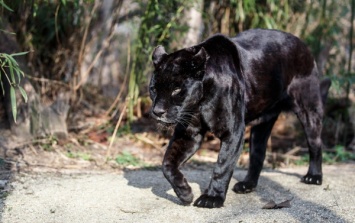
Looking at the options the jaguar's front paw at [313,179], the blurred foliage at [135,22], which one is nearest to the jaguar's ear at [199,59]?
the jaguar's front paw at [313,179]

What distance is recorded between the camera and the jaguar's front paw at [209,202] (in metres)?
3.87

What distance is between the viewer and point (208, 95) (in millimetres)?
3879

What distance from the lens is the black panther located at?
3789 mm

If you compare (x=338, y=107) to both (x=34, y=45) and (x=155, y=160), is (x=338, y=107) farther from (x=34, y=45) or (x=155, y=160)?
(x=34, y=45)

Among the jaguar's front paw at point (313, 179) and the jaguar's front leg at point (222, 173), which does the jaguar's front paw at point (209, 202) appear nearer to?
the jaguar's front leg at point (222, 173)

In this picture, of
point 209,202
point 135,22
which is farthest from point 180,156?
point 135,22

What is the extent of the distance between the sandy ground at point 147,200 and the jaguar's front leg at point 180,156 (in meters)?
0.11

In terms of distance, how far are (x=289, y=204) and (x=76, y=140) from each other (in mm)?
2665

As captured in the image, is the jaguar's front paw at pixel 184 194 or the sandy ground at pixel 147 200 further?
the jaguar's front paw at pixel 184 194

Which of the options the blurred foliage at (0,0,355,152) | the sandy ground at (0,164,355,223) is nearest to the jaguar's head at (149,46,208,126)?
the sandy ground at (0,164,355,223)

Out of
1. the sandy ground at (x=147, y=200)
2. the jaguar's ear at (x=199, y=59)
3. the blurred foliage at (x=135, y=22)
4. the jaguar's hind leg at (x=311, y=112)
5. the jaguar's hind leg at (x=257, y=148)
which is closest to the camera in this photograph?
the sandy ground at (x=147, y=200)

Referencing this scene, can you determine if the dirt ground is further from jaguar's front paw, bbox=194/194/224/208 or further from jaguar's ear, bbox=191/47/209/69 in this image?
jaguar's ear, bbox=191/47/209/69

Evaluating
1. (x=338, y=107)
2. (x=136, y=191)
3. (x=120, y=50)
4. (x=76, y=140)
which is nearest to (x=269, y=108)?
(x=136, y=191)

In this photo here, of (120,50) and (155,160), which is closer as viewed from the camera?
(155,160)
